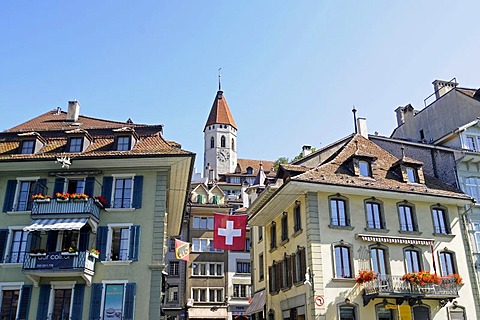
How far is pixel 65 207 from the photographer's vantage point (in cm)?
2633

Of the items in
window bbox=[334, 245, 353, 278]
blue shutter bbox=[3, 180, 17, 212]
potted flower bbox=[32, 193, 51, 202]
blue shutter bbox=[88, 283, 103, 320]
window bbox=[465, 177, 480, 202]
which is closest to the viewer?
blue shutter bbox=[88, 283, 103, 320]

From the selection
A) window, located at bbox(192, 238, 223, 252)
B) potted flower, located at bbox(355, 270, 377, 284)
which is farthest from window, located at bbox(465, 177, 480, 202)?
window, located at bbox(192, 238, 223, 252)

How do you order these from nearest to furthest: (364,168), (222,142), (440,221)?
1. (364,168)
2. (440,221)
3. (222,142)

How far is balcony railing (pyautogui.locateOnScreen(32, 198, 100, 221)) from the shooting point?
85.1 ft

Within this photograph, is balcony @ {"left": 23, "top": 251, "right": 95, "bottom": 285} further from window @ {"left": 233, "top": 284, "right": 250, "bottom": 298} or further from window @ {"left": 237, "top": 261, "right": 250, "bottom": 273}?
window @ {"left": 237, "top": 261, "right": 250, "bottom": 273}

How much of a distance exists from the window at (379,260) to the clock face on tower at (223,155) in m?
87.3

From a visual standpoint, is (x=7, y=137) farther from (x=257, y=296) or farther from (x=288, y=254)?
(x=257, y=296)

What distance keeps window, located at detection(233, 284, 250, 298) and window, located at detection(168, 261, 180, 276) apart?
6.83 m

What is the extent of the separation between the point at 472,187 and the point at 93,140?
25374 millimetres

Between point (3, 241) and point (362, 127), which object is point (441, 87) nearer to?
point (362, 127)

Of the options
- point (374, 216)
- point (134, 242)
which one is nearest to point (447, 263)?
point (374, 216)

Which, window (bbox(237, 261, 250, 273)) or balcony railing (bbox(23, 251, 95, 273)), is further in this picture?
window (bbox(237, 261, 250, 273))

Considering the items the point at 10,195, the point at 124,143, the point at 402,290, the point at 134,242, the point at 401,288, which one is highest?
the point at 124,143

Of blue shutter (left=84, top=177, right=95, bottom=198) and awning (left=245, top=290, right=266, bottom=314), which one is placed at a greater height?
blue shutter (left=84, top=177, right=95, bottom=198)
